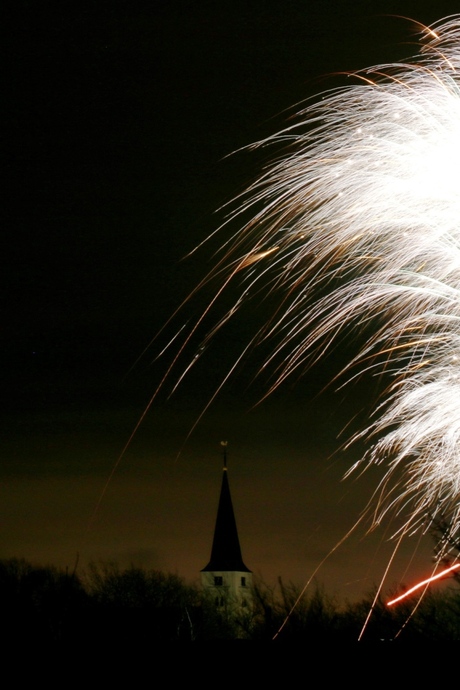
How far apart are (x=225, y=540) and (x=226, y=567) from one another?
445 centimetres

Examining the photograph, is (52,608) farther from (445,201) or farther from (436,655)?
(436,655)

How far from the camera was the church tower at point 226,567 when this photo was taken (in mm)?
89000

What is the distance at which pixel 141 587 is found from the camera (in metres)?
59.7

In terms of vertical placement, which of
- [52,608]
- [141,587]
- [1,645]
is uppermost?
[141,587]

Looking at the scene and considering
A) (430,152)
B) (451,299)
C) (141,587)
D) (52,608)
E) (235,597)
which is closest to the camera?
(430,152)

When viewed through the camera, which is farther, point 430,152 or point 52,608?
point 52,608

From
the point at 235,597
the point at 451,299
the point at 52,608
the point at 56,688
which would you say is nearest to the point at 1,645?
the point at 56,688

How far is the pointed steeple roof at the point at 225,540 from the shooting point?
8925cm

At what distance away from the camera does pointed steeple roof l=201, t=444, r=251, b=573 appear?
89.2 meters

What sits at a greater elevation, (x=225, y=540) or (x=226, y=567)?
(x=225, y=540)

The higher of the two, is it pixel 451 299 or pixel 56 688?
pixel 451 299

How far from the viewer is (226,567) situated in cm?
9519

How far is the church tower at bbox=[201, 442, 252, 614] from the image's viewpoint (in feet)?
292

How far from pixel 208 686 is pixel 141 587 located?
173 ft
